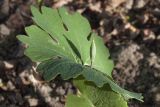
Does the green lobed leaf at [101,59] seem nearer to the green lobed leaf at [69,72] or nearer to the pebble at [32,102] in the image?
the green lobed leaf at [69,72]

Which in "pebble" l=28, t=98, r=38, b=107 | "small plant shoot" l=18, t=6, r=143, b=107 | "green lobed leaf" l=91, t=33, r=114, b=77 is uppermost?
"small plant shoot" l=18, t=6, r=143, b=107

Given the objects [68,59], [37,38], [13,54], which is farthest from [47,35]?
[13,54]

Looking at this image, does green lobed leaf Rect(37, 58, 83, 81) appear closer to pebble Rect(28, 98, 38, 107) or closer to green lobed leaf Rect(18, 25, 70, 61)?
green lobed leaf Rect(18, 25, 70, 61)

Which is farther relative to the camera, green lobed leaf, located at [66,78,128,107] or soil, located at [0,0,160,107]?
soil, located at [0,0,160,107]

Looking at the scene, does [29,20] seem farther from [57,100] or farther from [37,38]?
[37,38]

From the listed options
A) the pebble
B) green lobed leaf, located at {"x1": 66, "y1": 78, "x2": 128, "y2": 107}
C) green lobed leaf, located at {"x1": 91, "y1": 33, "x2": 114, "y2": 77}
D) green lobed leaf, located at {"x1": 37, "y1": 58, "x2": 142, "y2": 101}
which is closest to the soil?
the pebble

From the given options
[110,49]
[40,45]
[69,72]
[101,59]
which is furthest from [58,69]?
[110,49]

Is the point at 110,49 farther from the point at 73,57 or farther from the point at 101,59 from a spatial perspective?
the point at 73,57
